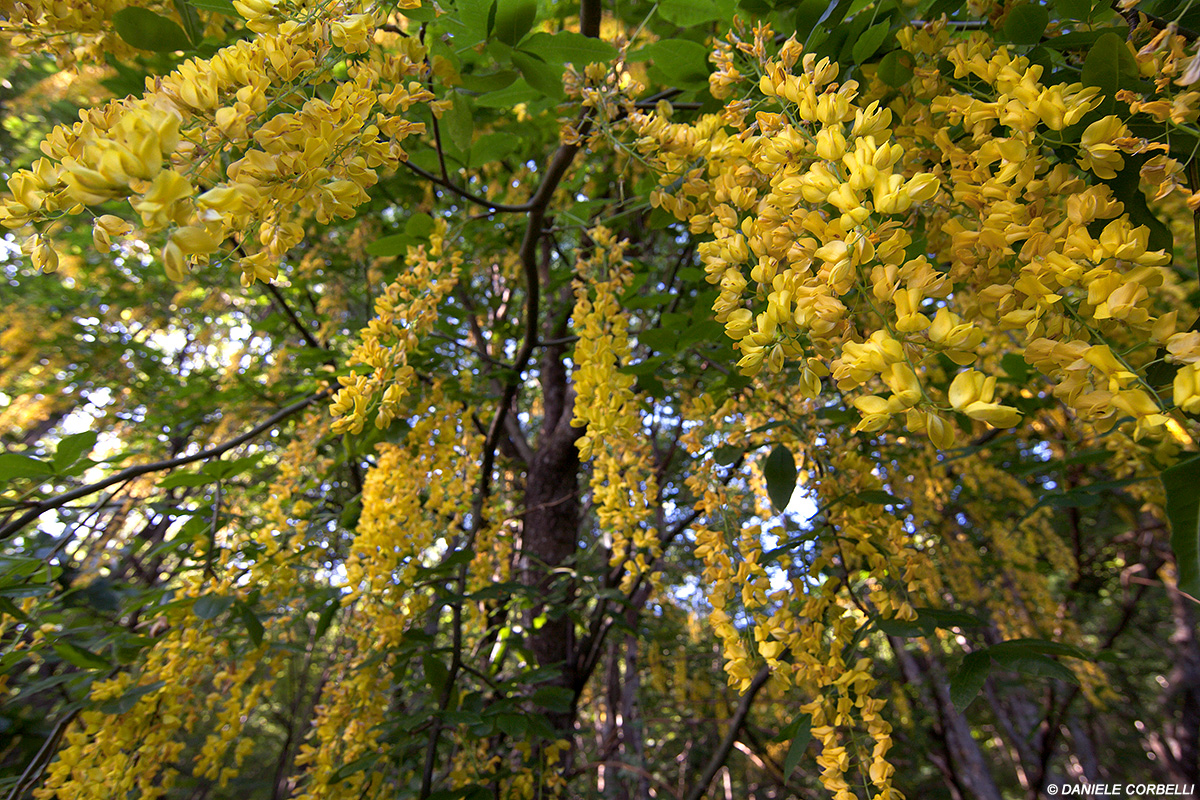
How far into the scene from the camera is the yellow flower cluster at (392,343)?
3.49 feet

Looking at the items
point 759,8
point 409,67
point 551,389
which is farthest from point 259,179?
point 551,389

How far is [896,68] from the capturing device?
1011mm

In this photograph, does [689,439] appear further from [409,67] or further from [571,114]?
[409,67]

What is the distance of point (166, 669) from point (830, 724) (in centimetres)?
195

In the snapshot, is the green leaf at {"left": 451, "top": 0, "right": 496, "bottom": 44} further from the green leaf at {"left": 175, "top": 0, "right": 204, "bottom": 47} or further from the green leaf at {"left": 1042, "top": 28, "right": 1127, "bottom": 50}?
the green leaf at {"left": 1042, "top": 28, "right": 1127, "bottom": 50}

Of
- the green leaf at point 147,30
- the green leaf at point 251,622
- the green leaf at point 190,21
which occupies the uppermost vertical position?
the green leaf at point 190,21

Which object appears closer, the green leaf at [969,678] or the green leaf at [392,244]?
the green leaf at [969,678]

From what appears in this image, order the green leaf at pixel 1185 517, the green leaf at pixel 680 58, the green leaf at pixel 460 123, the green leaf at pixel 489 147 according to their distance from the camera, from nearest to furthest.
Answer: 1. the green leaf at pixel 1185 517
2. the green leaf at pixel 680 58
3. the green leaf at pixel 460 123
4. the green leaf at pixel 489 147

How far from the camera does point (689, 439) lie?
150 cm

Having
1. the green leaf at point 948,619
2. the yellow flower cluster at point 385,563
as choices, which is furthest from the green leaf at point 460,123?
the green leaf at point 948,619

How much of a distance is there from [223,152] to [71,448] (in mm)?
1303

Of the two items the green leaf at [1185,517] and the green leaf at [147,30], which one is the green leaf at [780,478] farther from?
the green leaf at [147,30]

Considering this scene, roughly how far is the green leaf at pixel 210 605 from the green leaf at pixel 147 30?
1.45 m

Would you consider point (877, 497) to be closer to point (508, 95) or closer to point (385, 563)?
point (508, 95)
